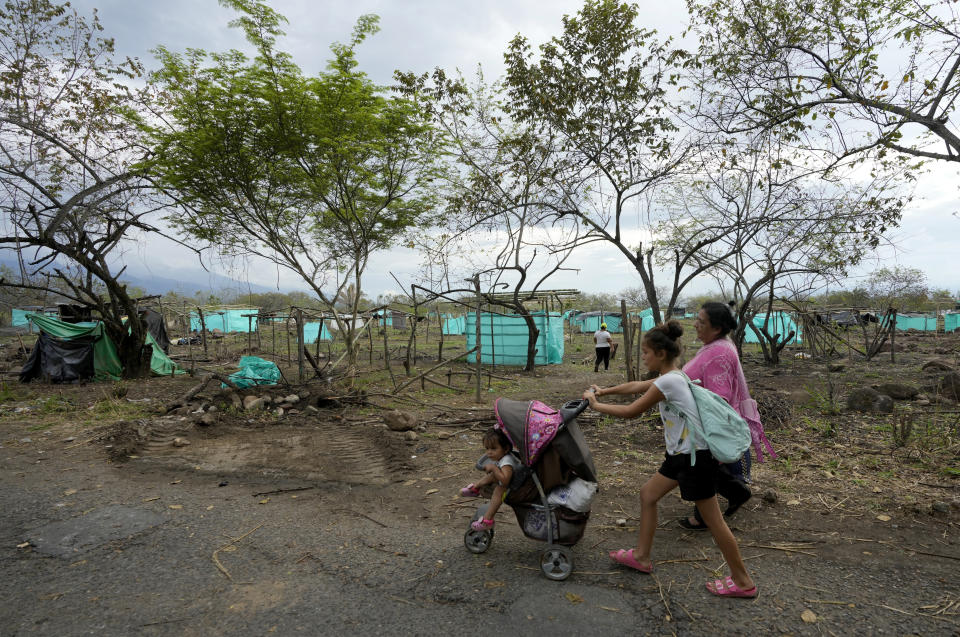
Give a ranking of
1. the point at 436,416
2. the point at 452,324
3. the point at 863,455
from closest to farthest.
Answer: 1. the point at 863,455
2. the point at 436,416
3. the point at 452,324

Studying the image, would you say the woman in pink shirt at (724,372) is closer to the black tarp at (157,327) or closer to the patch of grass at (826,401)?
the patch of grass at (826,401)

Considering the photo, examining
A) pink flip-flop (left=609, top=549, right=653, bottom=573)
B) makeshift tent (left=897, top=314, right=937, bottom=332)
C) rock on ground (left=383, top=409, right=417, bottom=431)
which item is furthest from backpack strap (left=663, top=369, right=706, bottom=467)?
makeshift tent (left=897, top=314, right=937, bottom=332)

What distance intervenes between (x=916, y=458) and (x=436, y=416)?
5.73 m

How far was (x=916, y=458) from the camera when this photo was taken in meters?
4.69

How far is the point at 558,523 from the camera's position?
283 cm

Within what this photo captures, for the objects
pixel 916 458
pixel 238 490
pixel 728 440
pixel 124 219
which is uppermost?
pixel 124 219

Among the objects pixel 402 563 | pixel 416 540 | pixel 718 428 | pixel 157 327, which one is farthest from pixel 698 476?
pixel 157 327

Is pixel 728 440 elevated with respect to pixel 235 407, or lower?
elevated

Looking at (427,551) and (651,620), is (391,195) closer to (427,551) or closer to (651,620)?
(427,551)

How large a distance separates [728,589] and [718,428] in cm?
86

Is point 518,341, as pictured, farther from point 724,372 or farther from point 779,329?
point 779,329

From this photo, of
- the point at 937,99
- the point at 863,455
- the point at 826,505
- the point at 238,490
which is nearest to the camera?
the point at 826,505

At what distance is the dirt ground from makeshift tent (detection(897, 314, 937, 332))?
34.9 meters

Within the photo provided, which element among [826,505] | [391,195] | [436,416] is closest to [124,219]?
[391,195]
